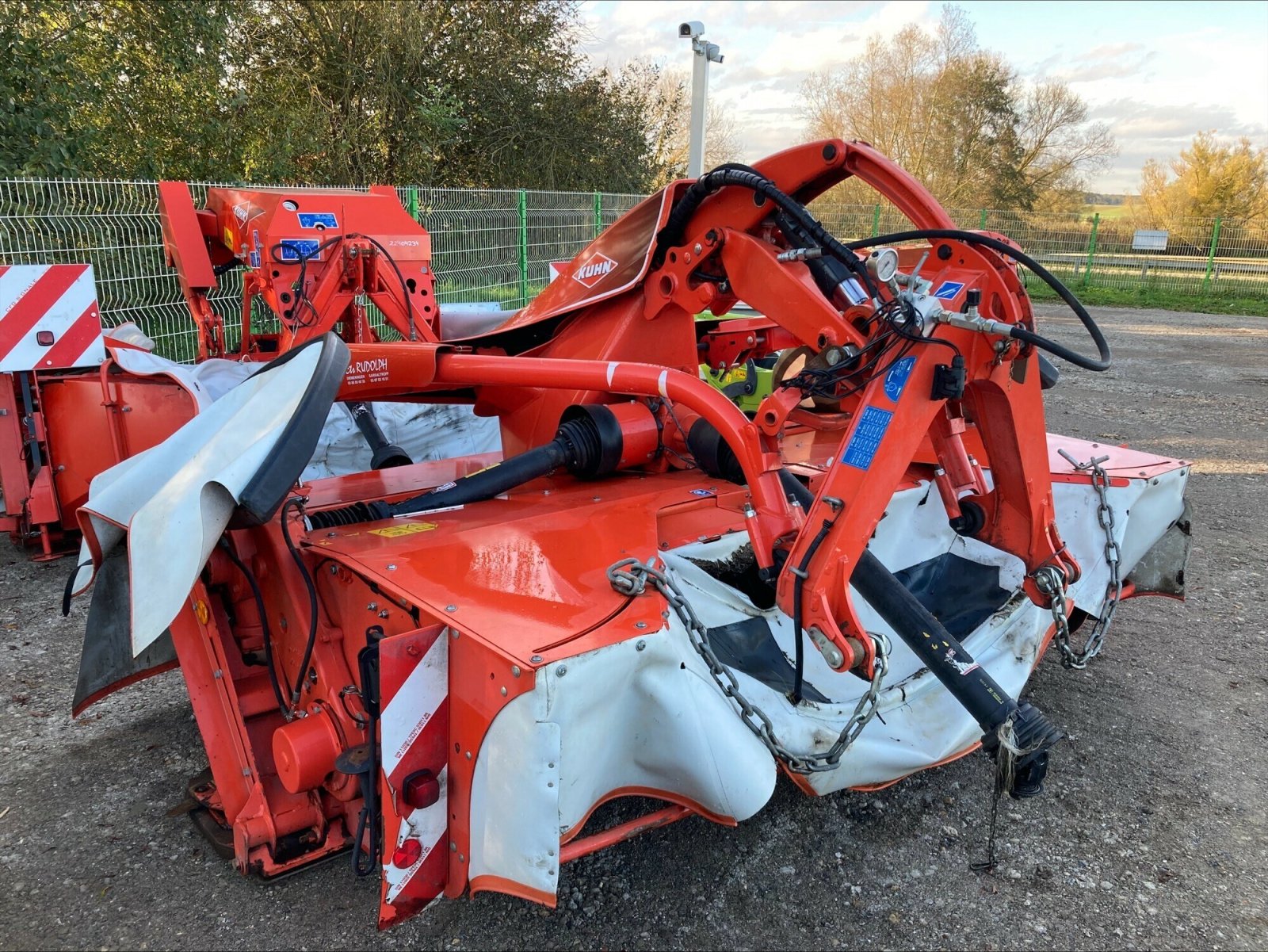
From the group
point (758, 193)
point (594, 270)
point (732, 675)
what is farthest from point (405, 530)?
point (758, 193)

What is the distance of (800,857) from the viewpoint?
2420 mm

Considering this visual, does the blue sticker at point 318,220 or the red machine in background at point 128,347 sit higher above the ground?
the blue sticker at point 318,220

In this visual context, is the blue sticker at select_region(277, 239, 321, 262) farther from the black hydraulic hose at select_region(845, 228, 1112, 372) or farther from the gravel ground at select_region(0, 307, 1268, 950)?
the black hydraulic hose at select_region(845, 228, 1112, 372)

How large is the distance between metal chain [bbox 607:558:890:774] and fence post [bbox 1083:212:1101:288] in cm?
1953

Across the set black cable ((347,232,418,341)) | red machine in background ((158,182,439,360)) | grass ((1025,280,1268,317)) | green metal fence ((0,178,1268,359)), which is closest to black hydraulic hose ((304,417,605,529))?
red machine in background ((158,182,439,360))

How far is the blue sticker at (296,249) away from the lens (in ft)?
13.5

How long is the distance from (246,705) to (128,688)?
113cm

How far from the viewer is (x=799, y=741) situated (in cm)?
227

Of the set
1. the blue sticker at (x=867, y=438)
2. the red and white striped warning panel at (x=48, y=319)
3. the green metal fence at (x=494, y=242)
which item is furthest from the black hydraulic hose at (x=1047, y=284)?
the red and white striped warning panel at (x=48, y=319)

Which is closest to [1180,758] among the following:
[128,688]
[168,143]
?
[128,688]

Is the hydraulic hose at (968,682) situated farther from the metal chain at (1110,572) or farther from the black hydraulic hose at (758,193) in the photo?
the black hydraulic hose at (758,193)

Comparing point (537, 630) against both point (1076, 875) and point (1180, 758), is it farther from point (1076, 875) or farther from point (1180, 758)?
point (1180, 758)

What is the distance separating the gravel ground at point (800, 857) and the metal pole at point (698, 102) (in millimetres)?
6332

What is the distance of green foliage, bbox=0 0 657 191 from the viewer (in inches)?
301
